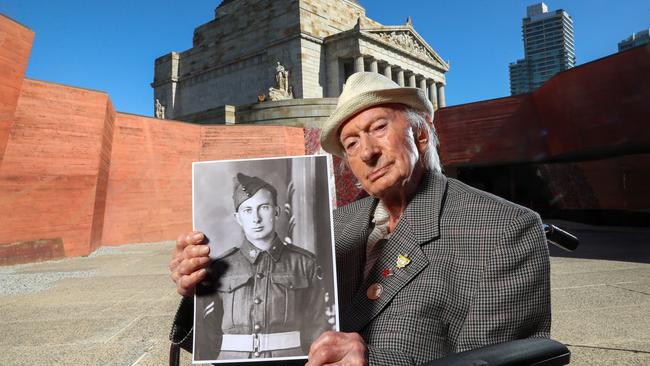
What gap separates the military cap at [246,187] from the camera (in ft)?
4.42

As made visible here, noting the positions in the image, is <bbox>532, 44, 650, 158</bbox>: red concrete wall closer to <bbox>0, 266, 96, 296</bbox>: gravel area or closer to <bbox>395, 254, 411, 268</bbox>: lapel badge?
<bbox>395, 254, 411, 268</bbox>: lapel badge

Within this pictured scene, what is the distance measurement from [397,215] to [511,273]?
0.57m

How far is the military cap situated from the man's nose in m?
0.47

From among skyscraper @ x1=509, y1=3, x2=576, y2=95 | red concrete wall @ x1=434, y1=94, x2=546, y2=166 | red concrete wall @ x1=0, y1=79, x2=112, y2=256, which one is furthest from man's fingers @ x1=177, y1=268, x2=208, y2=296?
skyscraper @ x1=509, y1=3, x2=576, y2=95

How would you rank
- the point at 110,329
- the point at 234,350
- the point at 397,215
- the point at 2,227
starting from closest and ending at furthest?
the point at 234,350, the point at 397,215, the point at 110,329, the point at 2,227

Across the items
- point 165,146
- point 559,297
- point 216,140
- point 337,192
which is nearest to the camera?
point 559,297

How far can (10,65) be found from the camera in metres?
8.54

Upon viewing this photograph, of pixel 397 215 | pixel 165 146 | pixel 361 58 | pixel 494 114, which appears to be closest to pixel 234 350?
pixel 397 215

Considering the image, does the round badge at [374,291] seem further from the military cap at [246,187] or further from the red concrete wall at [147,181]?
the red concrete wall at [147,181]

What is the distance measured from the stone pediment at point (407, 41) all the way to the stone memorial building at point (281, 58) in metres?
0.08

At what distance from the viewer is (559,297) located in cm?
432

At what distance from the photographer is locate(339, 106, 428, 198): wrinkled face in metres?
1.67

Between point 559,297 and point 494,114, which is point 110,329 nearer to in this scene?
point 559,297

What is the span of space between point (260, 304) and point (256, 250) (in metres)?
0.17
